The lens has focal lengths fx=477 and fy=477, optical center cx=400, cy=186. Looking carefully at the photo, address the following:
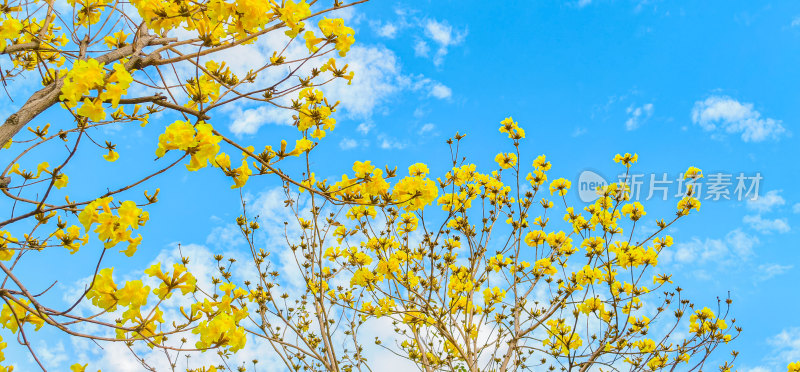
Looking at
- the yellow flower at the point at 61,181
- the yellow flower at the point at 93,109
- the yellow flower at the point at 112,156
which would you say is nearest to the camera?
the yellow flower at the point at 93,109

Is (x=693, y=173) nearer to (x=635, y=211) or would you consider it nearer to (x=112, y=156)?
(x=635, y=211)

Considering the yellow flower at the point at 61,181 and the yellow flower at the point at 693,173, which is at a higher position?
the yellow flower at the point at 693,173

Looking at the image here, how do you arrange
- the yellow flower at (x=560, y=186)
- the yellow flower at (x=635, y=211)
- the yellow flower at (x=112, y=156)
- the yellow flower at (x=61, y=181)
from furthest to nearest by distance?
the yellow flower at (x=560, y=186)
the yellow flower at (x=635, y=211)
the yellow flower at (x=61, y=181)
the yellow flower at (x=112, y=156)

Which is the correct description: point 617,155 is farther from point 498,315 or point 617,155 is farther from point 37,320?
point 37,320

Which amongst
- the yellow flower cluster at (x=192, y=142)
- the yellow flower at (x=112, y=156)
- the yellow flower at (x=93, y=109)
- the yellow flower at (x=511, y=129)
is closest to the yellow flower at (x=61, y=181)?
the yellow flower at (x=112, y=156)

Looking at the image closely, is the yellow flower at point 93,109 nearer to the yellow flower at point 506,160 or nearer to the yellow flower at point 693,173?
the yellow flower at point 506,160

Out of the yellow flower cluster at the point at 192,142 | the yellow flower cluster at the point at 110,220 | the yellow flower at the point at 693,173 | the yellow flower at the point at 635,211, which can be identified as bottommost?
the yellow flower cluster at the point at 110,220

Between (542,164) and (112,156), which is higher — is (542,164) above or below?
above

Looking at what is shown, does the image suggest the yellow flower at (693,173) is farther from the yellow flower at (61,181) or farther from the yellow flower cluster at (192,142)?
the yellow flower at (61,181)

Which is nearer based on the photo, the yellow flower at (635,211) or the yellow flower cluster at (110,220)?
the yellow flower cluster at (110,220)

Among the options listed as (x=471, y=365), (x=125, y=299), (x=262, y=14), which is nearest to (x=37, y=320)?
(x=125, y=299)

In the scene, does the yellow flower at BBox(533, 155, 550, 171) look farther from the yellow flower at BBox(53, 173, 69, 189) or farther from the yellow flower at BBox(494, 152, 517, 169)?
the yellow flower at BBox(53, 173, 69, 189)

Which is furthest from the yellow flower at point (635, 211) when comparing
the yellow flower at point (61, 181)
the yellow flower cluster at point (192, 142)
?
the yellow flower at point (61, 181)

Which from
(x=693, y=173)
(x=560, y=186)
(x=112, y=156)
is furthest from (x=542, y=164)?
(x=112, y=156)
